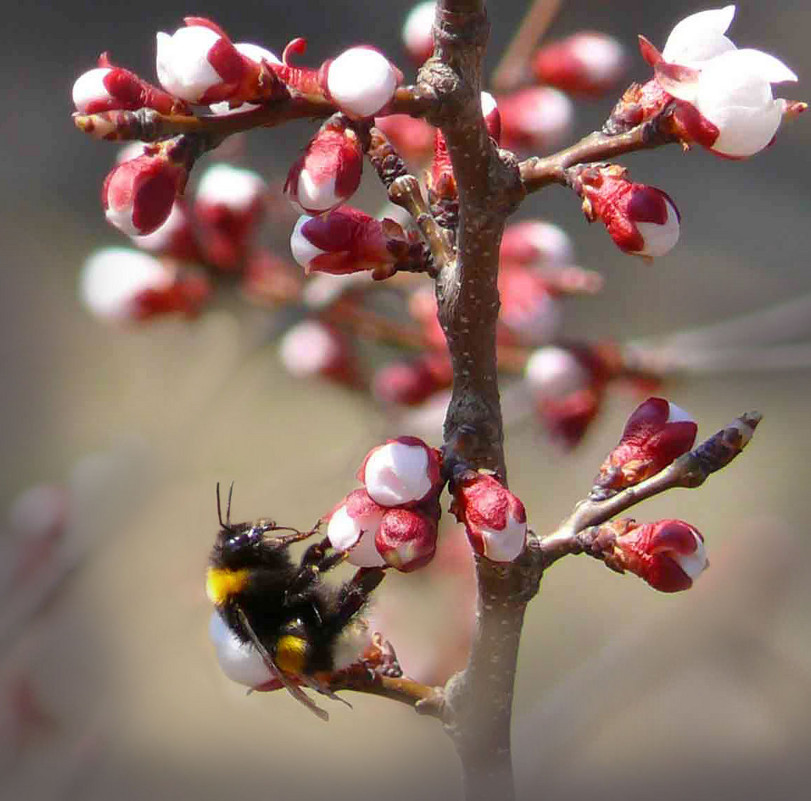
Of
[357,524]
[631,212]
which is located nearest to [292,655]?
[357,524]

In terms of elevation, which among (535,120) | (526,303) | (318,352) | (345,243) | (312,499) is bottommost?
(312,499)

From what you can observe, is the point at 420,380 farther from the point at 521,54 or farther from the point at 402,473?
the point at 402,473

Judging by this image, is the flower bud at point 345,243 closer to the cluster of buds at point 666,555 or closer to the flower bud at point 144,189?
the flower bud at point 144,189

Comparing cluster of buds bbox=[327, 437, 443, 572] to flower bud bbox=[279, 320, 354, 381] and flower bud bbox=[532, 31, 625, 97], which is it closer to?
flower bud bbox=[532, 31, 625, 97]

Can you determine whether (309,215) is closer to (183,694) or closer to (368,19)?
(183,694)

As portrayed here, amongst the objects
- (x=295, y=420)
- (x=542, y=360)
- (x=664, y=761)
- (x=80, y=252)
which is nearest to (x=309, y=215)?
(x=542, y=360)
